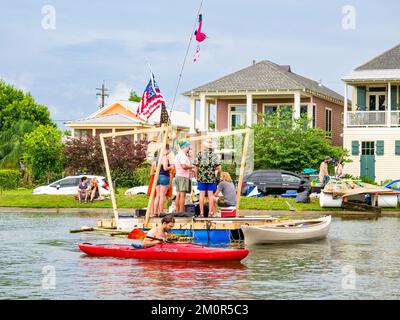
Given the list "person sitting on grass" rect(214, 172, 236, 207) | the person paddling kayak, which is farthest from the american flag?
the person paddling kayak

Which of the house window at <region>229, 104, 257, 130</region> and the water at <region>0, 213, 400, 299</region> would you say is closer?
the water at <region>0, 213, 400, 299</region>

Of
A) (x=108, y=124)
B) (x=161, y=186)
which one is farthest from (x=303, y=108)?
(x=161, y=186)

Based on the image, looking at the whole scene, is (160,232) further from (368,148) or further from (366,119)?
(366,119)

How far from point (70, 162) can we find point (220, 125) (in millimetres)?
9760

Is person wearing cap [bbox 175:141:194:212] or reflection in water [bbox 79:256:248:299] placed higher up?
person wearing cap [bbox 175:141:194:212]

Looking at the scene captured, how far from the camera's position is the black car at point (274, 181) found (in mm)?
45875

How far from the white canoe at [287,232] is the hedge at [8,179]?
3066 centimetres

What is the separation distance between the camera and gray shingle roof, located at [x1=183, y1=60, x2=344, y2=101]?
59.8 metres

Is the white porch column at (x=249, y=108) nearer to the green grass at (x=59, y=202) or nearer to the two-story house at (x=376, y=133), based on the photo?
the two-story house at (x=376, y=133)

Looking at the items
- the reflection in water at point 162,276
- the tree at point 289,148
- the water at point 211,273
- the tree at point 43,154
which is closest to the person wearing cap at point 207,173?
the water at point 211,273

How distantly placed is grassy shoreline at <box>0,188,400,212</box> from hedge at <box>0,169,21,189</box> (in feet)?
24.7

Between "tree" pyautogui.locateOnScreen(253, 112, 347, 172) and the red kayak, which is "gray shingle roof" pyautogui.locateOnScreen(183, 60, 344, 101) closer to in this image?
"tree" pyautogui.locateOnScreen(253, 112, 347, 172)
